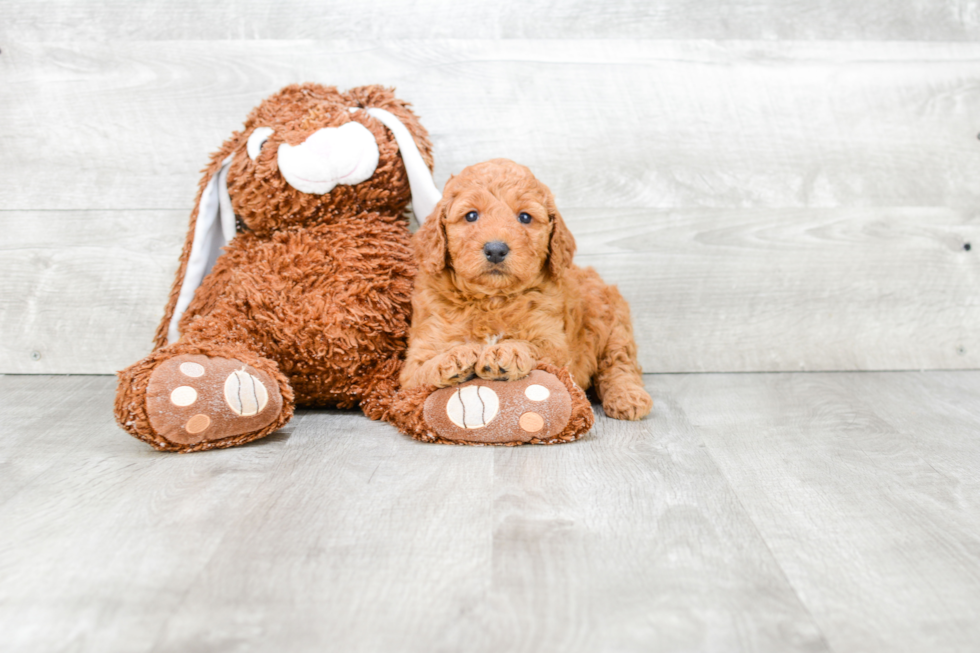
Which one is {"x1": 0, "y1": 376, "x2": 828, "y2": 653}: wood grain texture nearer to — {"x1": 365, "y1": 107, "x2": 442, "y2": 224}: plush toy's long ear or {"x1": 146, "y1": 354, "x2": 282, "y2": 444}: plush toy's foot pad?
{"x1": 146, "y1": 354, "x2": 282, "y2": 444}: plush toy's foot pad

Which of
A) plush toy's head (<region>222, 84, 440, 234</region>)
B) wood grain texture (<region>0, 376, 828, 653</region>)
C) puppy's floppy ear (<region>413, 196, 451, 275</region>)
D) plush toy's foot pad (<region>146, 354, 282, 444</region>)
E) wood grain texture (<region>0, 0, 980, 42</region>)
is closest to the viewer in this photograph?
wood grain texture (<region>0, 376, 828, 653</region>)

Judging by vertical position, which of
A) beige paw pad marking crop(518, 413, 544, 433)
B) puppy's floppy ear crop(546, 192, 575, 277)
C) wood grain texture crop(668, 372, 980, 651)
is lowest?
wood grain texture crop(668, 372, 980, 651)

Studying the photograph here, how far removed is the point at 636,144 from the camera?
1619 mm

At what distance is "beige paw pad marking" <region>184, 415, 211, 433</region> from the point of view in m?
1.11

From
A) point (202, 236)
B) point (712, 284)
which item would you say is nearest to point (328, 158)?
point (202, 236)

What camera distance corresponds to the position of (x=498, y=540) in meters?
0.88

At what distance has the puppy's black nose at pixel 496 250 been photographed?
115 centimetres

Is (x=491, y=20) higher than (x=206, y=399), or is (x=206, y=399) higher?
(x=491, y=20)

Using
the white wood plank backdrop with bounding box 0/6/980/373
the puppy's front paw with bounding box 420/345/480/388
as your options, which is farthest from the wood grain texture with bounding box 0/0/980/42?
the puppy's front paw with bounding box 420/345/480/388

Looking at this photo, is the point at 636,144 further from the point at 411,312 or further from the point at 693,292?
the point at 411,312

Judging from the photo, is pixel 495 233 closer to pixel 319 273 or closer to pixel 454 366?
pixel 454 366

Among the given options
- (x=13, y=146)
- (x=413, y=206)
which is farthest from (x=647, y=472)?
(x=13, y=146)

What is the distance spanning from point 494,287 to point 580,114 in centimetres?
57

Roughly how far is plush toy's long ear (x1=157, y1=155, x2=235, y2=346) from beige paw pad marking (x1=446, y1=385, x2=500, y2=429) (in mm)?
543
